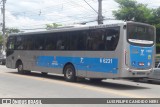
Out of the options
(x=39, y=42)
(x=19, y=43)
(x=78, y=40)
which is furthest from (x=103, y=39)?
(x=19, y=43)

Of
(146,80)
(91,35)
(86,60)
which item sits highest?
(91,35)

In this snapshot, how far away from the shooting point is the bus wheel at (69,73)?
1878 cm

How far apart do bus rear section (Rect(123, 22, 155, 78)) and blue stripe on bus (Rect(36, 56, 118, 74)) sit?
2.13ft

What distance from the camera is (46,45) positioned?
21359 mm

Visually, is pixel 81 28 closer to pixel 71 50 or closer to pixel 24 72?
pixel 71 50

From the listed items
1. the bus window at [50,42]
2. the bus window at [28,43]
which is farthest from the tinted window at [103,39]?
the bus window at [28,43]

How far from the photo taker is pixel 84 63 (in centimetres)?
1798

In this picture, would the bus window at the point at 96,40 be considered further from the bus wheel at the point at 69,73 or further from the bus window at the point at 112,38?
the bus wheel at the point at 69,73

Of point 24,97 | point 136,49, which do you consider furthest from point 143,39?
point 24,97

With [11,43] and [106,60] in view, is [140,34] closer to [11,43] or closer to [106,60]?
[106,60]

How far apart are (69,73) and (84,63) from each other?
1.56 m

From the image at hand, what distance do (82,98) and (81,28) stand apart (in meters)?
6.53

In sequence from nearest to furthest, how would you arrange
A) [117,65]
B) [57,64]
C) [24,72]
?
[117,65], [57,64], [24,72]

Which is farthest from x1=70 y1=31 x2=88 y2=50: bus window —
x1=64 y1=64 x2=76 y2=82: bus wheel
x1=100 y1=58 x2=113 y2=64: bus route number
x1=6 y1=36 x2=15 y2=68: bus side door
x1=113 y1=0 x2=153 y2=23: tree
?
x1=113 y1=0 x2=153 y2=23: tree
